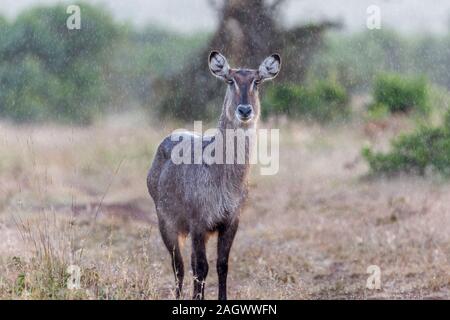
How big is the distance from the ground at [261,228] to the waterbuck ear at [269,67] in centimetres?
161

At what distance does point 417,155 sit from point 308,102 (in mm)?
8122

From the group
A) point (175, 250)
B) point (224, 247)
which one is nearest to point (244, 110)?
point (224, 247)

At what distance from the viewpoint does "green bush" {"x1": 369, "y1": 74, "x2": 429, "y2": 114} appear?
20.3 meters

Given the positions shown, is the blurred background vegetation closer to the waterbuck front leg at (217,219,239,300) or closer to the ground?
the ground

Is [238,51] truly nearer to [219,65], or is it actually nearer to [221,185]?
[219,65]

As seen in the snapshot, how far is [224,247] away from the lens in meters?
8.41

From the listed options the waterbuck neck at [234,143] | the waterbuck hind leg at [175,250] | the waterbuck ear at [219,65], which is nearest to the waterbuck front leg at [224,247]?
the waterbuck neck at [234,143]

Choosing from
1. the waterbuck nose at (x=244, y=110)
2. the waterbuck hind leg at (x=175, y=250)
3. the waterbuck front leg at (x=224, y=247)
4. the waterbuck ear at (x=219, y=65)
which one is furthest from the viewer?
the waterbuck hind leg at (x=175, y=250)

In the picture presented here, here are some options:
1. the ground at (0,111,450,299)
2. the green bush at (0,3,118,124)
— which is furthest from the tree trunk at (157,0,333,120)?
the green bush at (0,3,118,124)

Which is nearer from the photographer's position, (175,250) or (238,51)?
(175,250)

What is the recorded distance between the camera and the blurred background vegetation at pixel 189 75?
67.6 ft

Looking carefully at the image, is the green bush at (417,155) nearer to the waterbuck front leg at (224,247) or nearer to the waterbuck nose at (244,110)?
the waterbuck front leg at (224,247)

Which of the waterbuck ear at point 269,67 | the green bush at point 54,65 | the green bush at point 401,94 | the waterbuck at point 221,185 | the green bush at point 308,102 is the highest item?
the green bush at point 54,65
